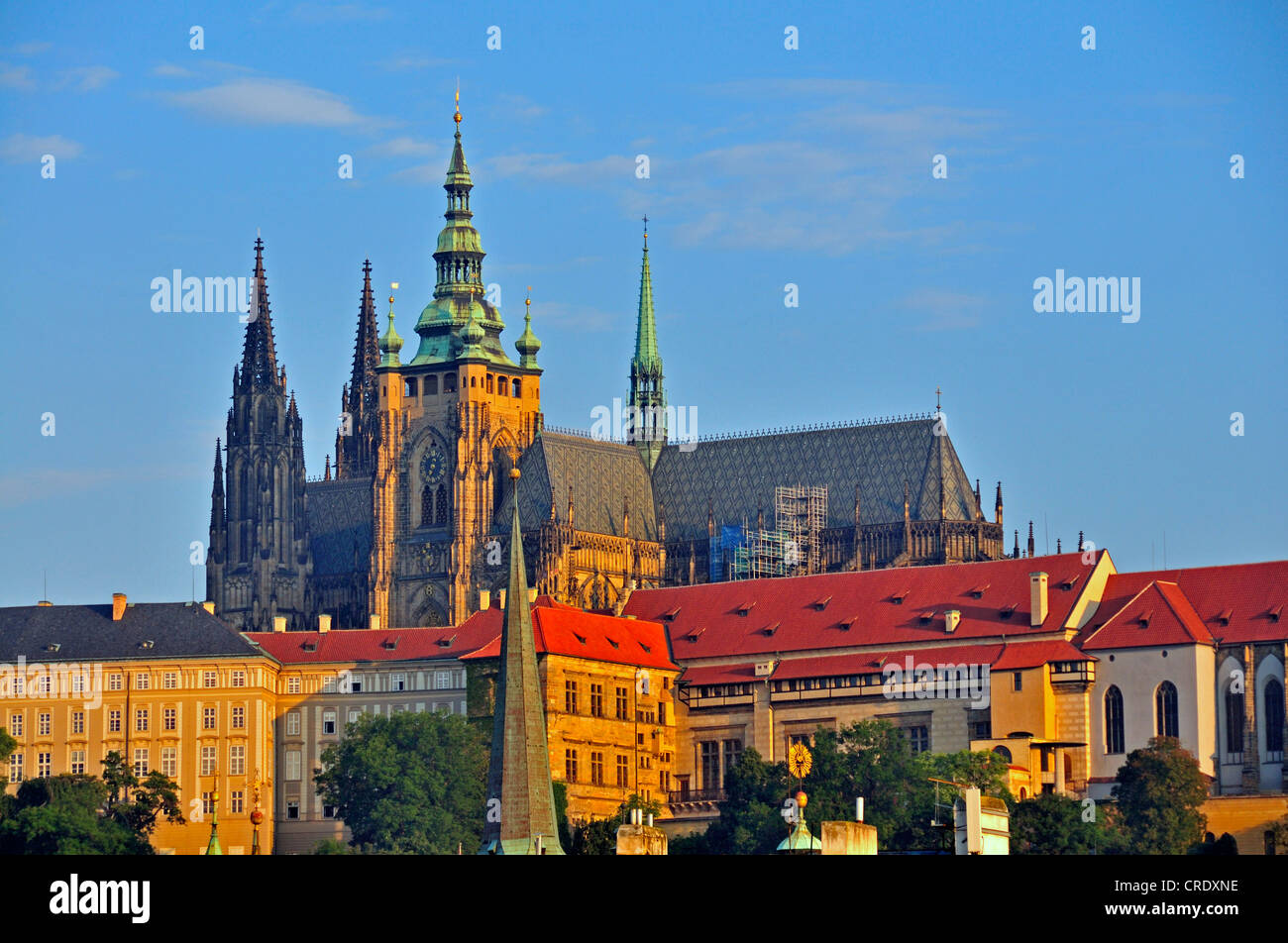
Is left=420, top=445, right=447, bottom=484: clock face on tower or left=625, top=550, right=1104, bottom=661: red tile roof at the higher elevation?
left=420, top=445, right=447, bottom=484: clock face on tower

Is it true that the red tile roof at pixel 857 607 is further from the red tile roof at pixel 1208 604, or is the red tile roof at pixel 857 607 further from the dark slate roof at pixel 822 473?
the dark slate roof at pixel 822 473

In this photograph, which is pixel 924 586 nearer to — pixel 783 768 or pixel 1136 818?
pixel 783 768

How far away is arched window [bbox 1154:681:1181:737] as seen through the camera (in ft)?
473

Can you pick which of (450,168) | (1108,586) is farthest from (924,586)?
(450,168)

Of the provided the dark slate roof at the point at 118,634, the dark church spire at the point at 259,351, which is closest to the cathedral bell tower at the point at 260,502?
the dark church spire at the point at 259,351

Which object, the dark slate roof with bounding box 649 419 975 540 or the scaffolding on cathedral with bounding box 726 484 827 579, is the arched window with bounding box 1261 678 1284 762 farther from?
the scaffolding on cathedral with bounding box 726 484 827 579

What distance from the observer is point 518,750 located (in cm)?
13262

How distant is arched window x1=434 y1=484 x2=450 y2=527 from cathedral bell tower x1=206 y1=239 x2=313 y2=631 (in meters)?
10.4

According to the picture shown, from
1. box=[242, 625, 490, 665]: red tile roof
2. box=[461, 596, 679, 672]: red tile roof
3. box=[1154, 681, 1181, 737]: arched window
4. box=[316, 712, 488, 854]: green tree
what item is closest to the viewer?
box=[316, 712, 488, 854]: green tree

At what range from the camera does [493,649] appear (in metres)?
155

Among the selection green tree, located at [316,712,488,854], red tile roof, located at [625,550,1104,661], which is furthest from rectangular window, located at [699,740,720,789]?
green tree, located at [316,712,488,854]

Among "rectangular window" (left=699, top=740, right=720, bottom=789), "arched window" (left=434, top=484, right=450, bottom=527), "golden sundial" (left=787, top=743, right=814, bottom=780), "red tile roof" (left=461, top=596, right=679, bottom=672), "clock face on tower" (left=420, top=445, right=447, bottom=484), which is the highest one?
"clock face on tower" (left=420, top=445, right=447, bottom=484)

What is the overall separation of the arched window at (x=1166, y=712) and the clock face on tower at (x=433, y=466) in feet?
171
